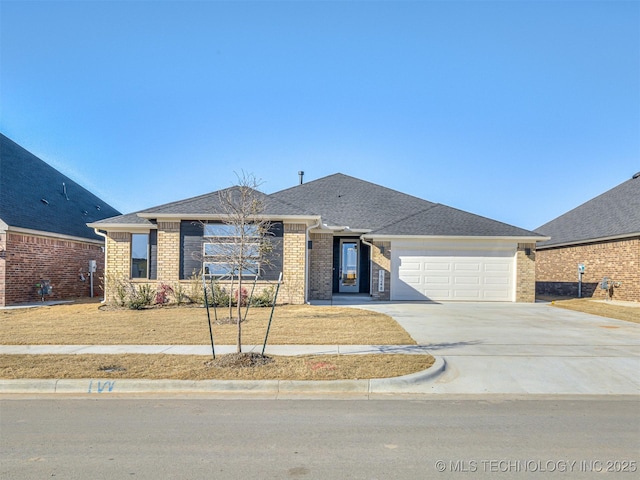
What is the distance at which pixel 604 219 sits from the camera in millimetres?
22641

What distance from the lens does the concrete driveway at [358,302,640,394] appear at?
6816 millimetres

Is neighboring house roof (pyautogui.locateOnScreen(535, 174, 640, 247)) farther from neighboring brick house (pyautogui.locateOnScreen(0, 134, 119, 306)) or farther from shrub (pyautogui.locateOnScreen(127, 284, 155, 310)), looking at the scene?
neighboring brick house (pyautogui.locateOnScreen(0, 134, 119, 306))

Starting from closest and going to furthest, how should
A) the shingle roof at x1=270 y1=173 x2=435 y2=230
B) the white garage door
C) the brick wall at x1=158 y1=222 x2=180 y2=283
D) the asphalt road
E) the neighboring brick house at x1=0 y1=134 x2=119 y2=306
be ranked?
the asphalt road < the brick wall at x1=158 y1=222 x2=180 y2=283 < the neighboring brick house at x1=0 y1=134 x2=119 y2=306 < the white garage door < the shingle roof at x1=270 y1=173 x2=435 y2=230

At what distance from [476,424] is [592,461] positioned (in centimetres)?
126

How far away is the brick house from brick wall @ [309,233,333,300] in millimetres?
42

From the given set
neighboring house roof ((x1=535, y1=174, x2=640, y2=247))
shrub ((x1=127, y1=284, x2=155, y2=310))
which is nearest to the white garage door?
neighboring house roof ((x1=535, y1=174, x2=640, y2=247))

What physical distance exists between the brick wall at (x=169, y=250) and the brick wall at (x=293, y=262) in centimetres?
383

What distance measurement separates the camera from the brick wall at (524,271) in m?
18.4

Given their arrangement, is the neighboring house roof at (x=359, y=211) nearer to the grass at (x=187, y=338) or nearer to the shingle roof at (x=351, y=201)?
the shingle roof at (x=351, y=201)

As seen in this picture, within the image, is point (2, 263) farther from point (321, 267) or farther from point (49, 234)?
point (321, 267)

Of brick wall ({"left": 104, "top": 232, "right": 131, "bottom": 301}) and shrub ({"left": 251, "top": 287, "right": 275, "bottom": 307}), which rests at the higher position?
brick wall ({"left": 104, "top": 232, "right": 131, "bottom": 301})

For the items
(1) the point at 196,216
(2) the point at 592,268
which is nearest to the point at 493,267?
(2) the point at 592,268

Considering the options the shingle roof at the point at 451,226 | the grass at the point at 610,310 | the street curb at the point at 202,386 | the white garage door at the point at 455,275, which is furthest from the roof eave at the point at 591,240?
the street curb at the point at 202,386

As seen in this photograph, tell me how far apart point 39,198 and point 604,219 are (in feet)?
89.5
